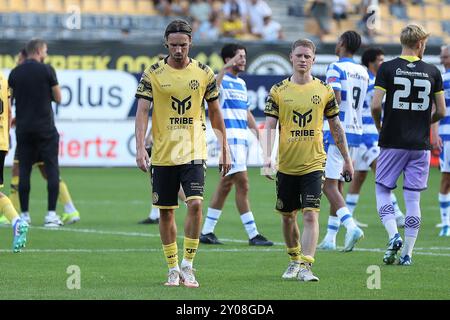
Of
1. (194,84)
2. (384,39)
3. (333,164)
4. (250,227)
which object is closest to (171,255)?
(194,84)

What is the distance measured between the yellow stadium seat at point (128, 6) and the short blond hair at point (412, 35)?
20.2m

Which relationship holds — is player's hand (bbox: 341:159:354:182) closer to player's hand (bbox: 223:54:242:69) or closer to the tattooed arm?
the tattooed arm

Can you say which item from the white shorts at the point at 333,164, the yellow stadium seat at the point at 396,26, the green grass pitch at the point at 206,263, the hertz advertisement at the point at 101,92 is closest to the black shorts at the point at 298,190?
the green grass pitch at the point at 206,263

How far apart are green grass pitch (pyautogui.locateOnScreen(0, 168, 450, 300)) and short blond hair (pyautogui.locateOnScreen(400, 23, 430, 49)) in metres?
2.18

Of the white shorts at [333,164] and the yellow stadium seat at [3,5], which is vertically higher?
the yellow stadium seat at [3,5]

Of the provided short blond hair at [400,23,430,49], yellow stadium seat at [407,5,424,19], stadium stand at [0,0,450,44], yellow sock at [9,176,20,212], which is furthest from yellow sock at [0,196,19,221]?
yellow stadium seat at [407,5,424,19]

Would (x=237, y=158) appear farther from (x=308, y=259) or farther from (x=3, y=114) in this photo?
(x=308, y=259)

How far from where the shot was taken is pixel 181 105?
32.0 feet

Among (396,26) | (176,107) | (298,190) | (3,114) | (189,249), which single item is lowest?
(189,249)

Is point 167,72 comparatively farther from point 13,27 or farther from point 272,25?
point 272,25

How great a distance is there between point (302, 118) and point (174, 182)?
137 cm

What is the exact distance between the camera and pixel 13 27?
28.3 meters

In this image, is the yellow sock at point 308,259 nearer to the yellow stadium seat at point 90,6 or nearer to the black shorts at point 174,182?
the black shorts at point 174,182

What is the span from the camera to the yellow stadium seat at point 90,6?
3016 cm
